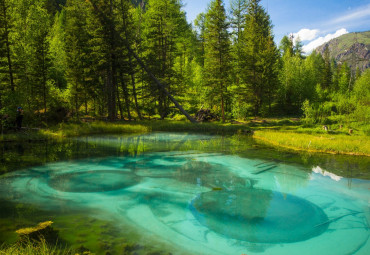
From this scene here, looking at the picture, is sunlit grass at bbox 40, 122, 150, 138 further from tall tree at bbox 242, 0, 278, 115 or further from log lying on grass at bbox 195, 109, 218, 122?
tall tree at bbox 242, 0, 278, 115

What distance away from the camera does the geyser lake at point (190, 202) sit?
16.7 feet

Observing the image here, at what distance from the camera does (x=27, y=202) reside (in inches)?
265

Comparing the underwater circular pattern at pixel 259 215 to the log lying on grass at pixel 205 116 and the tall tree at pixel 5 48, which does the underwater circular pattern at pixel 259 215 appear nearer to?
the tall tree at pixel 5 48

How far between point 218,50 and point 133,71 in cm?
1072

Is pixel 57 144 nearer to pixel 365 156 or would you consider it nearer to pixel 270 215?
pixel 270 215

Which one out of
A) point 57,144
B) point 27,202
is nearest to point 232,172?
point 27,202

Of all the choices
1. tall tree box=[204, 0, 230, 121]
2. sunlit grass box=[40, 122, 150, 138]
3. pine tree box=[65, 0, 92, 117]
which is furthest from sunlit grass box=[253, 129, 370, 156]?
pine tree box=[65, 0, 92, 117]

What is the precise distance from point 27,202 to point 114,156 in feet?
19.9

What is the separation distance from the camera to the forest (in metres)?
21.0

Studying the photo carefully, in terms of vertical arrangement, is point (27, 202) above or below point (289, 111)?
below

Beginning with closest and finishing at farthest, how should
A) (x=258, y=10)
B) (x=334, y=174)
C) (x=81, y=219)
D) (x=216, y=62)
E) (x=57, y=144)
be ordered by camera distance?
(x=81, y=219)
(x=334, y=174)
(x=57, y=144)
(x=216, y=62)
(x=258, y=10)

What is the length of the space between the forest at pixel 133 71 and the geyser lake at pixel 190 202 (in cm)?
1033

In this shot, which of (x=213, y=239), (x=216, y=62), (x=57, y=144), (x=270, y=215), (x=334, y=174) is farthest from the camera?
(x=216, y=62)

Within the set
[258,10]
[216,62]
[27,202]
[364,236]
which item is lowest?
[364,236]
